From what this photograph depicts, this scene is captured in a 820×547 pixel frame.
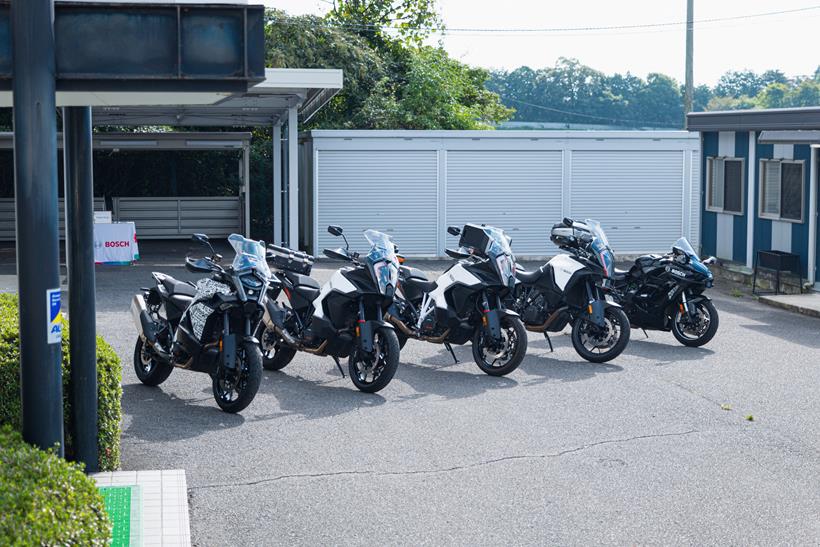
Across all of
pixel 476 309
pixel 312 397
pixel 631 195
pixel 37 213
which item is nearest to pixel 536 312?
pixel 476 309

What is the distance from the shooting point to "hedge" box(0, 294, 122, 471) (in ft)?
21.6

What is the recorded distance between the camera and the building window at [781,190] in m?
16.9

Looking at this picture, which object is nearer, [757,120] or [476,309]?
[476,309]

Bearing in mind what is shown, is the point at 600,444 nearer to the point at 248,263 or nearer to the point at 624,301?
the point at 248,263

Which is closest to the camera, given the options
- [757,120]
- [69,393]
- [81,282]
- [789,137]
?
[69,393]

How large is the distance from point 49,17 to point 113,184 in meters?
22.3

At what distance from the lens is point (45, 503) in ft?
14.6

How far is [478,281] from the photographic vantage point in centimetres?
1048

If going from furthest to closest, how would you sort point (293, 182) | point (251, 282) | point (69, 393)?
1. point (293, 182)
2. point (251, 282)
3. point (69, 393)

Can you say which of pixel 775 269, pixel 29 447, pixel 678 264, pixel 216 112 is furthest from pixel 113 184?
pixel 29 447

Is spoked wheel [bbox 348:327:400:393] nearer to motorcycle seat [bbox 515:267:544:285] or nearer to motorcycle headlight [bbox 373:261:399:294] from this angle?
motorcycle headlight [bbox 373:261:399:294]

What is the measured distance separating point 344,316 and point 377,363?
62 centimetres

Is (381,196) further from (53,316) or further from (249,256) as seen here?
(53,316)

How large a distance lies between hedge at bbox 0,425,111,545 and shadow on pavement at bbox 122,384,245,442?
2.94 metres
